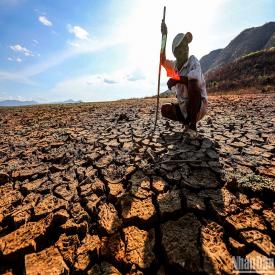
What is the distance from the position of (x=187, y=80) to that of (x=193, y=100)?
279 mm

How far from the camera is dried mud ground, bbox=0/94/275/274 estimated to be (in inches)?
53.7

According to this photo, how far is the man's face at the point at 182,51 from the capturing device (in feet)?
10.2

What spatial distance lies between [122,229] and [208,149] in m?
1.64

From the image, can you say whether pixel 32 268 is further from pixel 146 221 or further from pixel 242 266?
pixel 242 266

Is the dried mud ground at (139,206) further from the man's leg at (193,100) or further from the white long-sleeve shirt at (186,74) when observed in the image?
the white long-sleeve shirt at (186,74)

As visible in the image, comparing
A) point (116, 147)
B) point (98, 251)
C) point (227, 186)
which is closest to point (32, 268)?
point (98, 251)

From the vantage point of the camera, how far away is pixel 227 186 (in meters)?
1.99

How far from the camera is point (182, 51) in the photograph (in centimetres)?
316

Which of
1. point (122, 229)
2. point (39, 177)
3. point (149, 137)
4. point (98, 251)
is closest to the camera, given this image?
point (98, 251)

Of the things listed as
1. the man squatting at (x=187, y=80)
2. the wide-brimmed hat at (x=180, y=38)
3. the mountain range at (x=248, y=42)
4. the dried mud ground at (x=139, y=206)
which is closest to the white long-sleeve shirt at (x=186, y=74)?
the man squatting at (x=187, y=80)

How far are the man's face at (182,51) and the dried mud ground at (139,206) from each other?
114cm

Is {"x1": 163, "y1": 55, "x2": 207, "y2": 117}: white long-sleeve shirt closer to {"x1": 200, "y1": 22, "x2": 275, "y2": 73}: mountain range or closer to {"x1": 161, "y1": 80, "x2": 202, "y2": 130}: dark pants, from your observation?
{"x1": 161, "y1": 80, "x2": 202, "y2": 130}: dark pants

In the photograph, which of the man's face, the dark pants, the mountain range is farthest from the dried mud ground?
the mountain range

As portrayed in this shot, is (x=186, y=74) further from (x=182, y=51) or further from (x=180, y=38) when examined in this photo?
(x=180, y=38)
